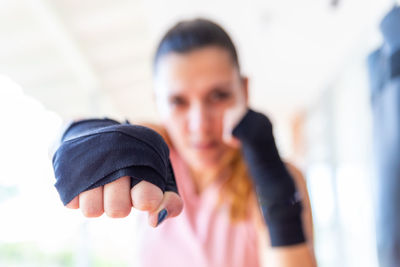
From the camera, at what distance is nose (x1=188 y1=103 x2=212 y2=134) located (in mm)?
342

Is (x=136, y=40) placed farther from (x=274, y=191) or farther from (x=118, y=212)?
(x=118, y=212)

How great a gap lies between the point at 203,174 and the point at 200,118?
21cm

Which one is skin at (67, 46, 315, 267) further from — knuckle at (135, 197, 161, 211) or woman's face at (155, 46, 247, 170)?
knuckle at (135, 197, 161, 211)

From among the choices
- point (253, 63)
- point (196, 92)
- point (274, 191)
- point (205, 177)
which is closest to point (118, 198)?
point (196, 92)

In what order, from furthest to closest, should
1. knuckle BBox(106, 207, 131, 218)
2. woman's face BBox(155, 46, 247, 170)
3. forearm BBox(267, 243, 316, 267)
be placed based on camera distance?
forearm BBox(267, 243, 316, 267)
woman's face BBox(155, 46, 247, 170)
knuckle BBox(106, 207, 131, 218)

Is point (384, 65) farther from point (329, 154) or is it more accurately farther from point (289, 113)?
point (289, 113)

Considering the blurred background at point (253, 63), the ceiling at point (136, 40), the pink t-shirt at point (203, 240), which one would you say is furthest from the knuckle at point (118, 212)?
the ceiling at point (136, 40)

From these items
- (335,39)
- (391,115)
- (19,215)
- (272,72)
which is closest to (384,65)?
(391,115)

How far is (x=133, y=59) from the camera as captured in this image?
2514 mm

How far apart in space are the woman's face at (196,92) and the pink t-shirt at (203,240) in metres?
0.10

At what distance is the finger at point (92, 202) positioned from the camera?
0.65 ft

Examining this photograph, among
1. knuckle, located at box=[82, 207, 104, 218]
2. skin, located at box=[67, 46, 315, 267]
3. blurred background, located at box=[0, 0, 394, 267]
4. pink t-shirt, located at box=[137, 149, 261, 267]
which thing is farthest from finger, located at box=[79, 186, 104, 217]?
blurred background, located at box=[0, 0, 394, 267]

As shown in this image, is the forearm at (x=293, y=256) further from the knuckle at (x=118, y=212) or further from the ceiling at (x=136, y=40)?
the ceiling at (x=136, y=40)

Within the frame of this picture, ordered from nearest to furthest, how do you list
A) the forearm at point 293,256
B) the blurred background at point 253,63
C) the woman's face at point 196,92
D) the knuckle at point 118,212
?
1. the knuckle at point 118,212
2. the woman's face at point 196,92
3. the forearm at point 293,256
4. the blurred background at point 253,63
